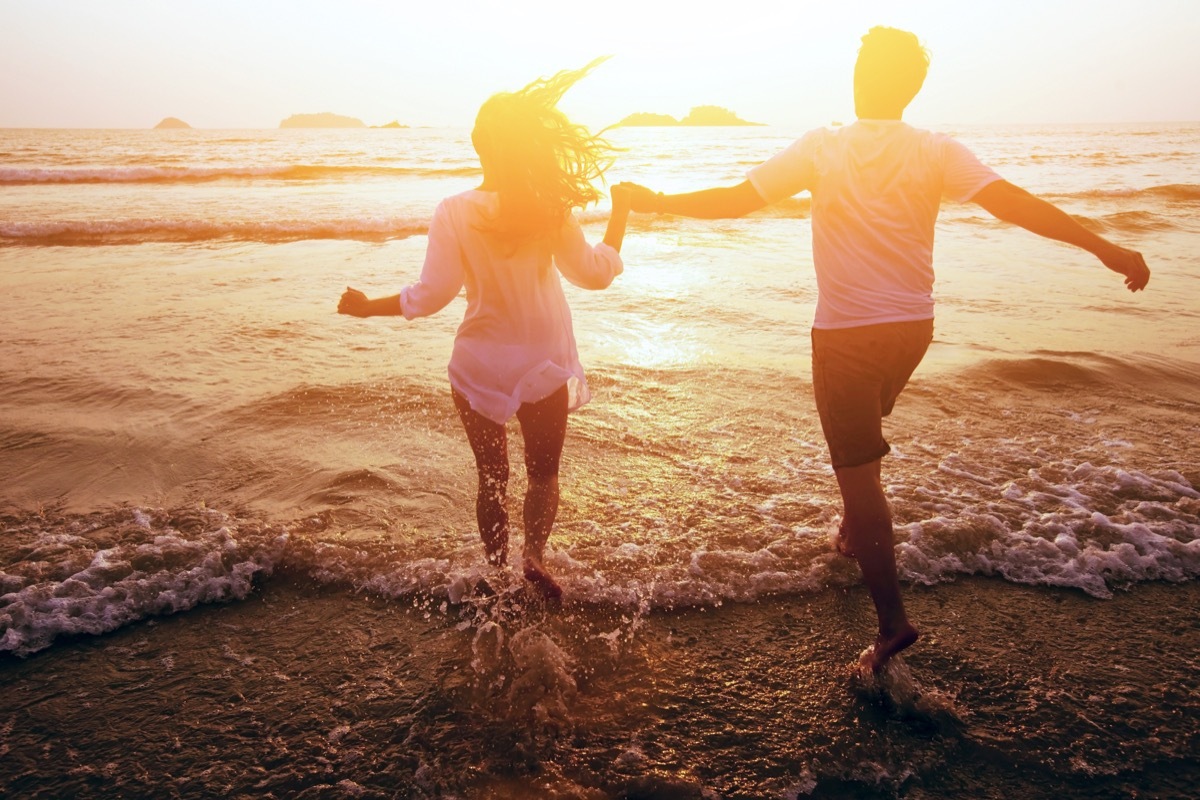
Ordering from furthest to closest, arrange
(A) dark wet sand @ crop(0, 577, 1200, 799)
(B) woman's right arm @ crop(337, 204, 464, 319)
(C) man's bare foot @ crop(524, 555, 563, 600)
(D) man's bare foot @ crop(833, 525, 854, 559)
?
(D) man's bare foot @ crop(833, 525, 854, 559) < (C) man's bare foot @ crop(524, 555, 563, 600) < (B) woman's right arm @ crop(337, 204, 464, 319) < (A) dark wet sand @ crop(0, 577, 1200, 799)

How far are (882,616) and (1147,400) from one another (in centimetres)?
434

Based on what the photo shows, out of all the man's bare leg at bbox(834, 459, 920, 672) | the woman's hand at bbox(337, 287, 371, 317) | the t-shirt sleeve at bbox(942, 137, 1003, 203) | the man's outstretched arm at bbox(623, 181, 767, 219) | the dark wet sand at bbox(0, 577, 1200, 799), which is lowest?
the dark wet sand at bbox(0, 577, 1200, 799)

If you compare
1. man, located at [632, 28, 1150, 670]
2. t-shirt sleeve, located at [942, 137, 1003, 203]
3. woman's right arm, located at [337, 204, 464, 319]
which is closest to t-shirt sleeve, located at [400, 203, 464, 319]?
woman's right arm, located at [337, 204, 464, 319]

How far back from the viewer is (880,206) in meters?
2.86

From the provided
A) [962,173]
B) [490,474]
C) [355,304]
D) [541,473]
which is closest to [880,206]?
[962,173]

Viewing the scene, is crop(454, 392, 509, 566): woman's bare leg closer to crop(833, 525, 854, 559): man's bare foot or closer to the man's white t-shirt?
the man's white t-shirt

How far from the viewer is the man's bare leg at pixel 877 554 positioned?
289cm

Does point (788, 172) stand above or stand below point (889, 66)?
below

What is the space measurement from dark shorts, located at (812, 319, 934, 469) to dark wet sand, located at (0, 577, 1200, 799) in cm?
90

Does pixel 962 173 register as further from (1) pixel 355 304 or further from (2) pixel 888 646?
(1) pixel 355 304

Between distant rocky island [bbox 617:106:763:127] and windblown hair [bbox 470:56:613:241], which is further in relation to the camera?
distant rocky island [bbox 617:106:763:127]

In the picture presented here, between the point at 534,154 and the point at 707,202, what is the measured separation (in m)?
0.85

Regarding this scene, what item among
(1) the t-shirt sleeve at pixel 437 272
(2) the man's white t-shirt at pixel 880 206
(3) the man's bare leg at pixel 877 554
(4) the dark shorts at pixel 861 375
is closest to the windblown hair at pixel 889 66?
(2) the man's white t-shirt at pixel 880 206

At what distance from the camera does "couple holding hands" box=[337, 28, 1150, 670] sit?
9.33 ft
